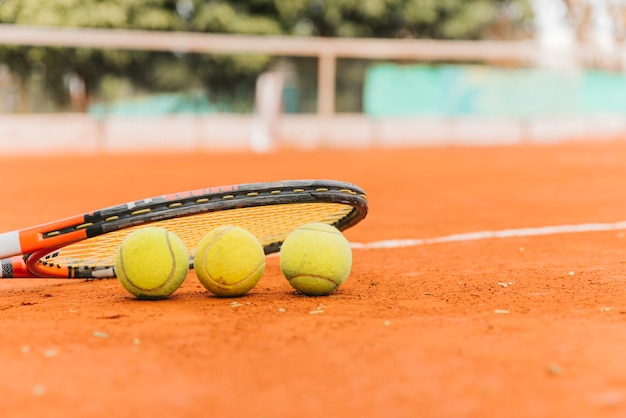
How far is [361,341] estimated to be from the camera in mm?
2426

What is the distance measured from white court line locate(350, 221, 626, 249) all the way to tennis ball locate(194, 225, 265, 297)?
6.05 ft

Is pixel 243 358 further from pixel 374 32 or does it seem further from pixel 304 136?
pixel 374 32

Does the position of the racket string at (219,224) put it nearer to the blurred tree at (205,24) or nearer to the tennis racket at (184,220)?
the tennis racket at (184,220)

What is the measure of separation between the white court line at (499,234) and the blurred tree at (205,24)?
1682 cm

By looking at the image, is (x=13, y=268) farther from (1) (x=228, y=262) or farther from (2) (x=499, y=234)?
(2) (x=499, y=234)

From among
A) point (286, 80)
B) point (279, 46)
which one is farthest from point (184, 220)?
point (286, 80)

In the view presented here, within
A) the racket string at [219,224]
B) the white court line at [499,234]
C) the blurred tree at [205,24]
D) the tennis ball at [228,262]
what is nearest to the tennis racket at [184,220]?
the racket string at [219,224]

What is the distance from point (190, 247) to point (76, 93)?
1854 centimetres

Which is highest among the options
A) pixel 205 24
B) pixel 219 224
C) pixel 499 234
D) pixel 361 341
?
pixel 205 24

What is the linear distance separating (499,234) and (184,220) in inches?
103

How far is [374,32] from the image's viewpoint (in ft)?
85.0

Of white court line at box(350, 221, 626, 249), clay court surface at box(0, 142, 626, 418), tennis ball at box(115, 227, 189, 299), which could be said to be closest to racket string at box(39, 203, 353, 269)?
clay court surface at box(0, 142, 626, 418)

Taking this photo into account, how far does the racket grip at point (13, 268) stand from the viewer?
3410mm

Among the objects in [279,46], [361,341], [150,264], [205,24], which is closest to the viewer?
[361,341]
